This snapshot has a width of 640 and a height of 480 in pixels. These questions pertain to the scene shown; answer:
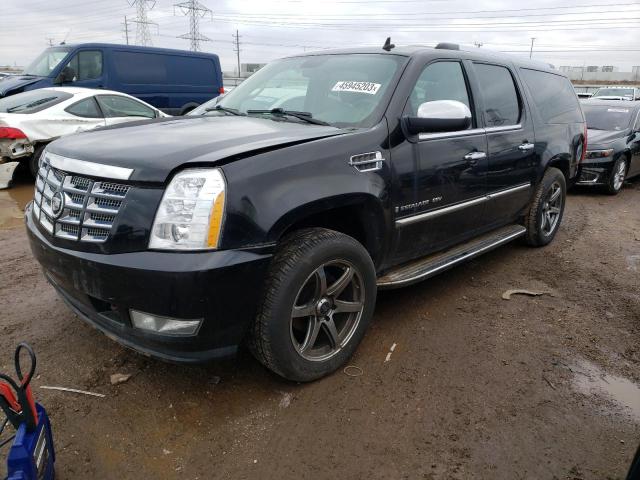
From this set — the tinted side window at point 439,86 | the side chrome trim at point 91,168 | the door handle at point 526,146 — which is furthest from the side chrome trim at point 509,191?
the side chrome trim at point 91,168

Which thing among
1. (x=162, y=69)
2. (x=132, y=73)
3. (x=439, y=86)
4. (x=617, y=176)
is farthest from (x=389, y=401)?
(x=162, y=69)

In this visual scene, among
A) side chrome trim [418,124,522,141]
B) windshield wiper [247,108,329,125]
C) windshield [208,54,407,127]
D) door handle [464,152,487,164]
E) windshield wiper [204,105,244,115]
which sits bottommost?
door handle [464,152,487,164]

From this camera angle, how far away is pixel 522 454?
228cm

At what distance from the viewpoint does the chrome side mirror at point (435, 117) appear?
2.97 m

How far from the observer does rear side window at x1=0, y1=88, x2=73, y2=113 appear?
7883 millimetres

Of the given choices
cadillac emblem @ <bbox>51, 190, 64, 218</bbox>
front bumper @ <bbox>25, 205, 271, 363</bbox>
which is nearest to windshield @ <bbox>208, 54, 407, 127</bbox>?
front bumper @ <bbox>25, 205, 271, 363</bbox>

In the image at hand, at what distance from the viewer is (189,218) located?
2.15 meters

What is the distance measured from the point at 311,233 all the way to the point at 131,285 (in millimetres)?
931

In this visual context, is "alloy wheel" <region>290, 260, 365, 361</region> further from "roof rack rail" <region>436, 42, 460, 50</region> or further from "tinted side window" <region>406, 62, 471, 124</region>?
"roof rack rail" <region>436, 42, 460, 50</region>

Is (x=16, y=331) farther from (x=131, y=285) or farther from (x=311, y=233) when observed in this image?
(x=311, y=233)

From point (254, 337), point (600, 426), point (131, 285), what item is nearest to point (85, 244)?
point (131, 285)

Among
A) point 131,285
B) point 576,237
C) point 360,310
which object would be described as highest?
point 131,285

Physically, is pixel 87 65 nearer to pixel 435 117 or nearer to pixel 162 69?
pixel 162 69

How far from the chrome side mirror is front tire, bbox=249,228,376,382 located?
0.85 meters
